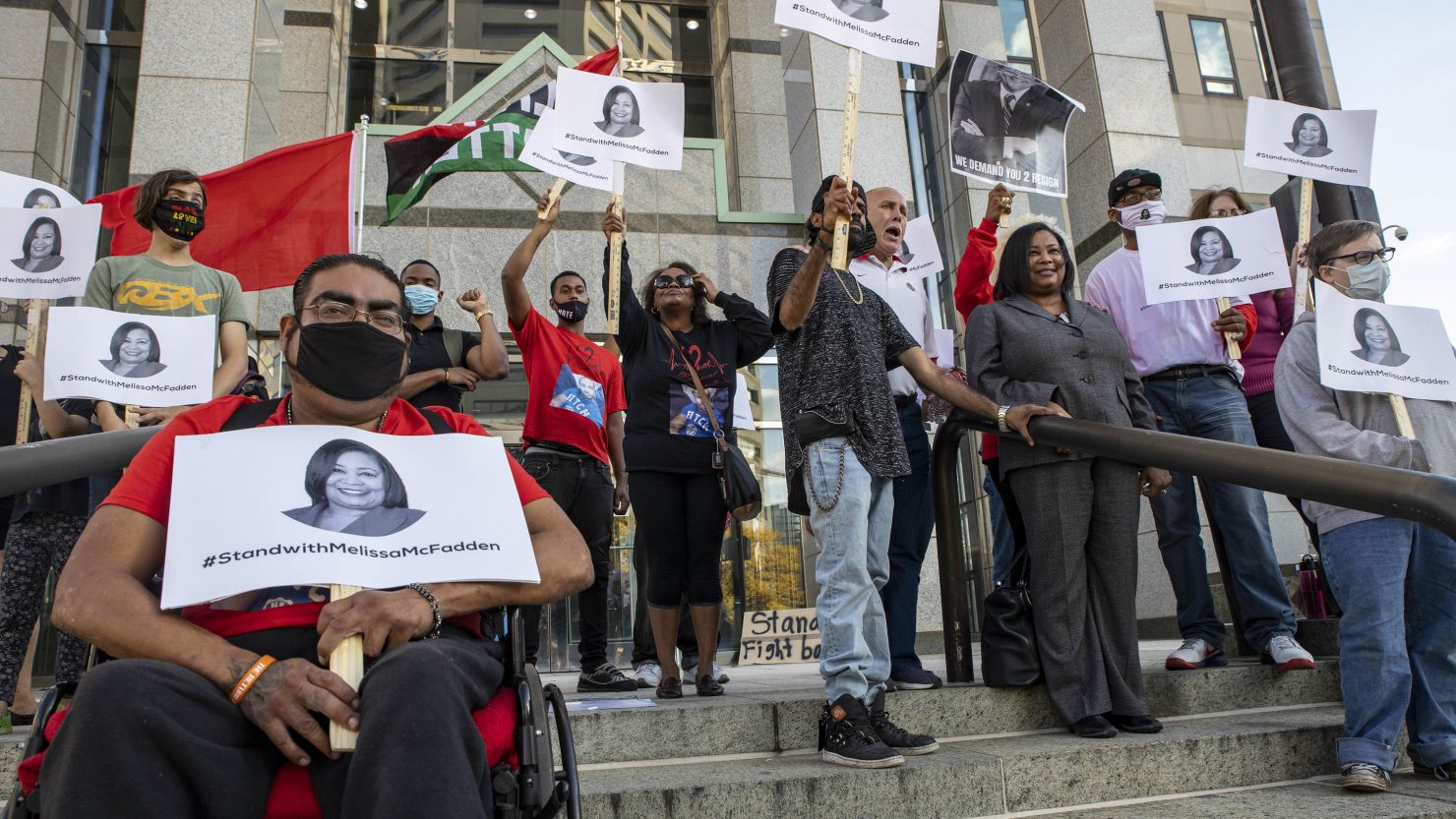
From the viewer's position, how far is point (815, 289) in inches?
147

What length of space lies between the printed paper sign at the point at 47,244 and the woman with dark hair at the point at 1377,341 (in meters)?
5.05

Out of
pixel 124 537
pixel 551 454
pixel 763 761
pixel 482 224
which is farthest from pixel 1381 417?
pixel 482 224

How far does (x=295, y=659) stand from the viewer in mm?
1985

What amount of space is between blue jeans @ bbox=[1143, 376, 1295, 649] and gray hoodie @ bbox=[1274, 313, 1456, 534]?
2.55 feet

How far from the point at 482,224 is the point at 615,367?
14.2 ft

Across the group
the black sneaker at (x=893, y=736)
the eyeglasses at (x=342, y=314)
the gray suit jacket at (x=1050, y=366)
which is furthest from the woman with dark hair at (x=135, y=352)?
the gray suit jacket at (x=1050, y=366)

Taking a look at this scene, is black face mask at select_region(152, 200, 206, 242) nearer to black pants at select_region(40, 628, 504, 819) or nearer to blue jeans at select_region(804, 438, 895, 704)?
blue jeans at select_region(804, 438, 895, 704)

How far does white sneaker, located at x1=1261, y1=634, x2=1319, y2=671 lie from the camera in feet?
14.4

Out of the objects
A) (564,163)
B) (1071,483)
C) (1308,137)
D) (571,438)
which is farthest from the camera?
(1308,137)

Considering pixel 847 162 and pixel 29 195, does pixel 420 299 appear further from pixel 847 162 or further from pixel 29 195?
pixel 847 162

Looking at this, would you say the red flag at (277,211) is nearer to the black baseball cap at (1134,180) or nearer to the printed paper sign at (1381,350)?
the black baseball cap at (1134,180)

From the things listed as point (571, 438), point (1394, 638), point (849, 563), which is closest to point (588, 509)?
point (571, 438)

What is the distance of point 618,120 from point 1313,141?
3.68m

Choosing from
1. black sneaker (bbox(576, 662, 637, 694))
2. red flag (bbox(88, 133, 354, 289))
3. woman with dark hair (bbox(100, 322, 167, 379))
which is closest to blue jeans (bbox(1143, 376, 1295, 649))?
black sneaker (bbox(576, 662, 637, 694))
